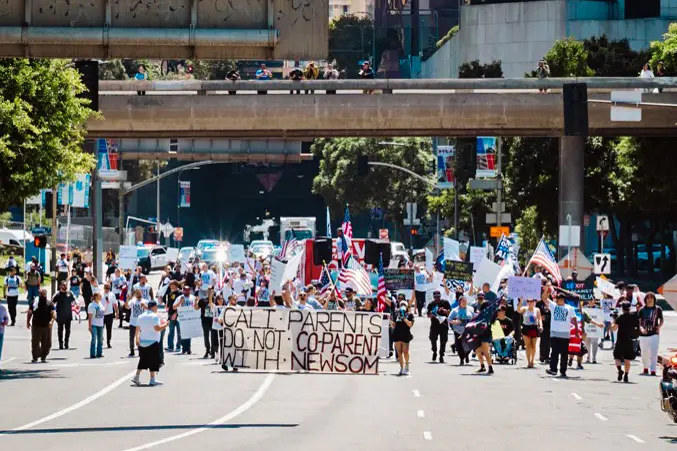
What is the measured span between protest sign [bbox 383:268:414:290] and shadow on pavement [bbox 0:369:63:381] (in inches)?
758

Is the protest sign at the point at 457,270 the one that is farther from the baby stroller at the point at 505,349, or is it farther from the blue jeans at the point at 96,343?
the blue jeans at the point at 96,343

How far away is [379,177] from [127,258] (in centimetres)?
5487

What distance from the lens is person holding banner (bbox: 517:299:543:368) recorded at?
32688mm

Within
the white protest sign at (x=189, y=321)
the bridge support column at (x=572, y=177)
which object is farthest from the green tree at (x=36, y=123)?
the bridge support column at (x=572, y=177)

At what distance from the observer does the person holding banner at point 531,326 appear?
1287 inches

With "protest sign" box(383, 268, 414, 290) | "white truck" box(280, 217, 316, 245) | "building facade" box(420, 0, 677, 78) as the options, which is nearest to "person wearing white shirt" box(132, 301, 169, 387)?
"protest sign" box(383, 268, 414, 290)

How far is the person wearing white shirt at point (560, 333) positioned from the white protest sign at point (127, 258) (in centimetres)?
2504

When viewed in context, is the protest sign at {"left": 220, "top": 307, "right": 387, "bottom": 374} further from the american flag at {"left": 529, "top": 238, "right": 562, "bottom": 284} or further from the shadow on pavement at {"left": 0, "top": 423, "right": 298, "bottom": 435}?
the american flag at {"left": 529, "top": 238, "right": 562, "bottom": 284}

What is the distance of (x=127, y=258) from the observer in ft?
176

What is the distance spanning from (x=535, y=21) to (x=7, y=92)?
7039 cm

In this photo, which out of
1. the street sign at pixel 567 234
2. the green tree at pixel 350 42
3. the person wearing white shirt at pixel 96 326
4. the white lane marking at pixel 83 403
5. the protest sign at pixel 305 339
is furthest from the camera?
the green tree at pixel 350 42

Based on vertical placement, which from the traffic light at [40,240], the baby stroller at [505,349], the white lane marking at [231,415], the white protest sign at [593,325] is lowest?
the white lane marking at [231,415]

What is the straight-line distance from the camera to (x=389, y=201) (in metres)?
107

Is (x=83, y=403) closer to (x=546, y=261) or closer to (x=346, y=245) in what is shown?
(x=546, y=261)
